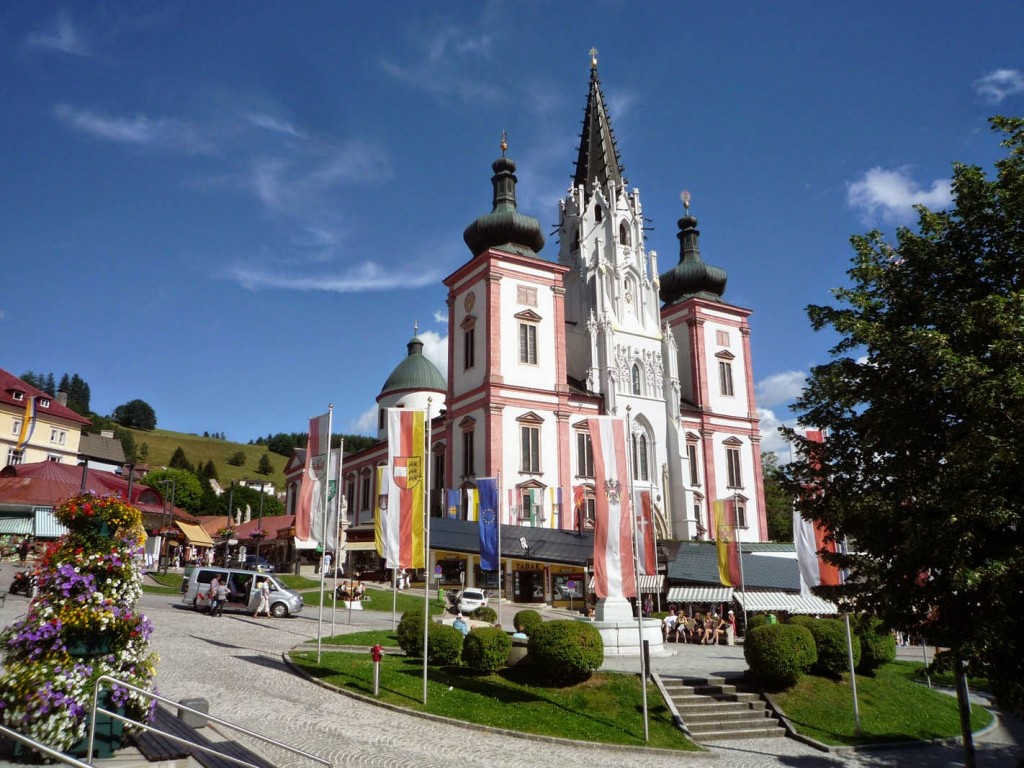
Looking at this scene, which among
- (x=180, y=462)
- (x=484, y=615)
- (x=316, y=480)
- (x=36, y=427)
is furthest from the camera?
(x=180, y=462)

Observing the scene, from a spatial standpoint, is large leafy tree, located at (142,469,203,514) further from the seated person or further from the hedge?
the hedge

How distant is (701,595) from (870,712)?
1724 centimetres

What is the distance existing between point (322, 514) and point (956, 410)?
15331 millimetres

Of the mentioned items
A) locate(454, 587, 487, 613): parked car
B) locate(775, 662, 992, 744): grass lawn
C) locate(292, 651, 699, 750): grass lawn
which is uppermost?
locate(454, 587, 487, 613): parked car

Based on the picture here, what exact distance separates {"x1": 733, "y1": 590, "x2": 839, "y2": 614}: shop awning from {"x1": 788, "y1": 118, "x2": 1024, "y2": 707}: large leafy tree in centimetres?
1913

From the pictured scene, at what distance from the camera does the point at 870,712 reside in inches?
711

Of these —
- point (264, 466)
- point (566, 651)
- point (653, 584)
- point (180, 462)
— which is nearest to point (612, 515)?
point (566, 651)

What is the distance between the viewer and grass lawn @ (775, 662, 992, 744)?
1687 cm

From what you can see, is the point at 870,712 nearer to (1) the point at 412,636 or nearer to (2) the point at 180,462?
(1) the point at 412,636

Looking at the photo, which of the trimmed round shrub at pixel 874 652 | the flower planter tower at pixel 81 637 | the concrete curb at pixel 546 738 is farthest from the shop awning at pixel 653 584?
the flower planter tower at pixel 81 637

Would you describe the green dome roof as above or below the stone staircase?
above

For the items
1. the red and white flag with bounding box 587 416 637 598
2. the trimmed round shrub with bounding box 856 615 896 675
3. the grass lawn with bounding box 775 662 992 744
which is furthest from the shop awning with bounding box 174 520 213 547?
the trimmed round shrub with bounding box 856 615 896 675

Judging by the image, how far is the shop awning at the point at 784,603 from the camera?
32.5 m

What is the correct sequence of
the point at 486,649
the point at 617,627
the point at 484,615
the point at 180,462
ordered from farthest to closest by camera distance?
the point at 180,462, the point at 484,615, the point at 617,627, the point at 486,649
